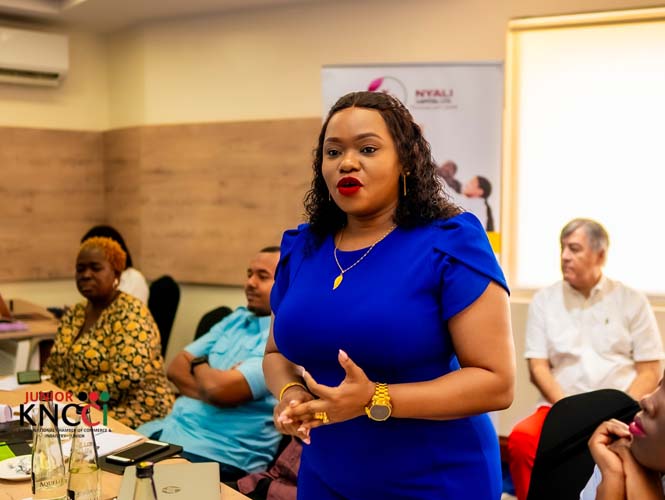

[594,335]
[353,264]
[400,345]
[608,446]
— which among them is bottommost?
[594,335]

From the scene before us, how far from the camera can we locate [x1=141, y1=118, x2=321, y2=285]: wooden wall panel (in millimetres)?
4953

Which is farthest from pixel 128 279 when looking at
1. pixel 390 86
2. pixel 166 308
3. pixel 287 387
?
pixel 287 387

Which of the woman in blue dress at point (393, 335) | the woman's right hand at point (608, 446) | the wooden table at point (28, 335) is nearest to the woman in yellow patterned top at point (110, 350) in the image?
the wooden table at point (28, 335)

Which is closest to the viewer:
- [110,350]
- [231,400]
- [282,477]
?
[282,477]

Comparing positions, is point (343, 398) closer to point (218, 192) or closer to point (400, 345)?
point (400, 345)

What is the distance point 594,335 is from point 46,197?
Answer: 4.26m

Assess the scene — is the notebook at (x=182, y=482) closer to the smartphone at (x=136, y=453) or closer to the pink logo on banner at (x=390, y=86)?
the smartphone at (x=136, y=453)

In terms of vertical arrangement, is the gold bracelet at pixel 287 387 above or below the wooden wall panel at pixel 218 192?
below

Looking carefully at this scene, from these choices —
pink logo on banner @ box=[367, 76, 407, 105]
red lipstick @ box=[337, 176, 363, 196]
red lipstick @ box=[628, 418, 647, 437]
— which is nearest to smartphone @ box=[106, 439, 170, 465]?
red lipstick @ box=[337, 176, 363, 196]

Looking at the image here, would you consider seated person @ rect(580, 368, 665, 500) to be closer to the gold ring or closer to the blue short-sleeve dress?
the blue short-sleeve dress

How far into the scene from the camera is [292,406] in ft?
4.66

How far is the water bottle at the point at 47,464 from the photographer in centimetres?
161

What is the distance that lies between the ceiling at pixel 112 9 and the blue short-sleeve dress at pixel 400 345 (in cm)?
369

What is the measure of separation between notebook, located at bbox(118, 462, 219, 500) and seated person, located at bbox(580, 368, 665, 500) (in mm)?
830
